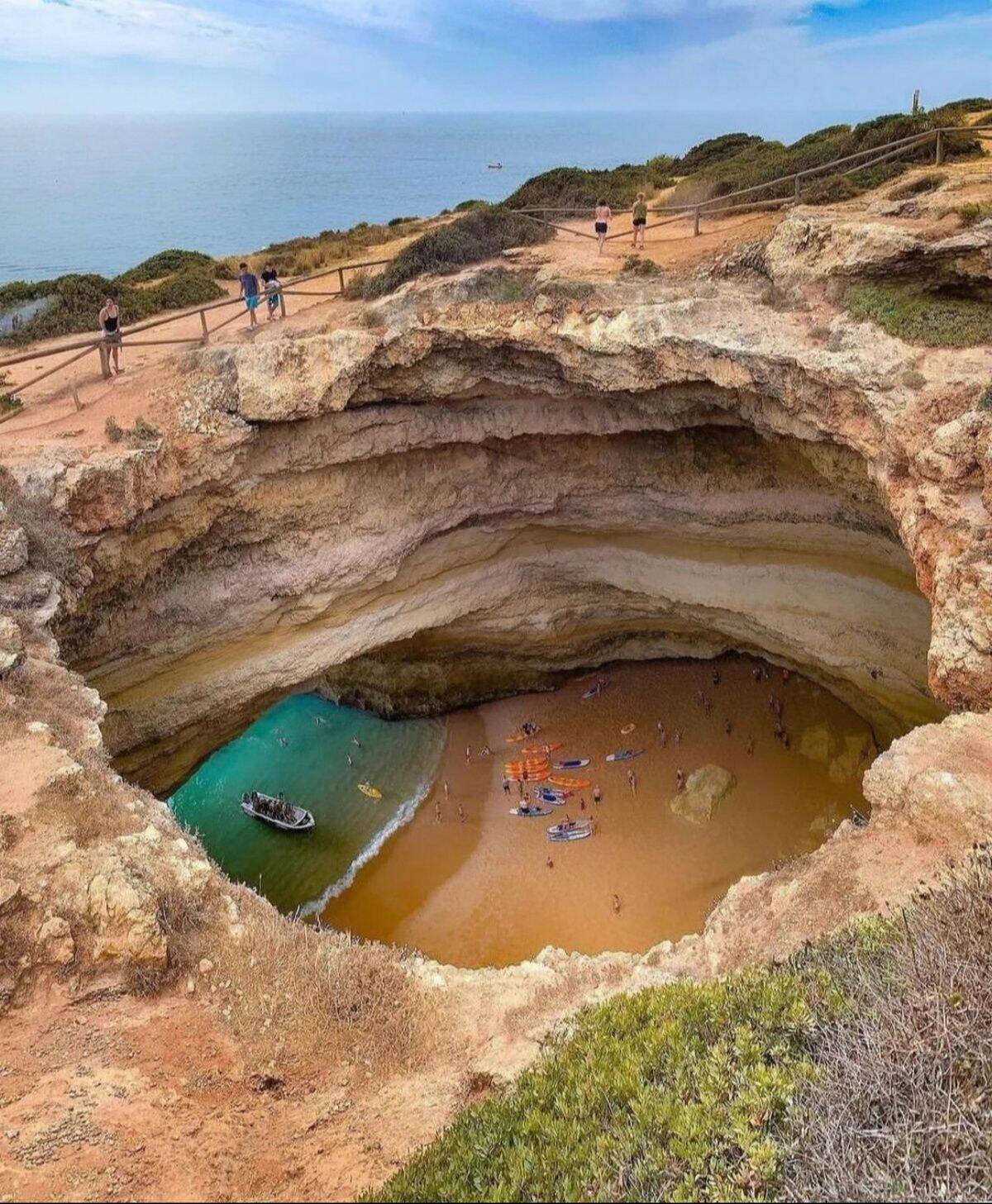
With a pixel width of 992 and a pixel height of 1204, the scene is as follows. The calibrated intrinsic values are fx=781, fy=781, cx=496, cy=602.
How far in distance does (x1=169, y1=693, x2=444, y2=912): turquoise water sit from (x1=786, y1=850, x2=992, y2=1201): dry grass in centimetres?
1629

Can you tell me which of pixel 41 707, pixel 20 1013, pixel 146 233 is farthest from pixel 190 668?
pixel 146 233

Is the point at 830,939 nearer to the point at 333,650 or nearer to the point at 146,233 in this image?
the point at 333,650

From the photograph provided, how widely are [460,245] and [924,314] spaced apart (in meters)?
11.1

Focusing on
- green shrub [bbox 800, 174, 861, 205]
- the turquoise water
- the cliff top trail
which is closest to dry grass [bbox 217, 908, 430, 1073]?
the cliff top trail

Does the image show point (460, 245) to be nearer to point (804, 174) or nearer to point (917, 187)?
point (804, 174)

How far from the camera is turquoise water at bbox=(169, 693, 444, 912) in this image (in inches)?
837

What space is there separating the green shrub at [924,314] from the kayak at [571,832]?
13.3 metres

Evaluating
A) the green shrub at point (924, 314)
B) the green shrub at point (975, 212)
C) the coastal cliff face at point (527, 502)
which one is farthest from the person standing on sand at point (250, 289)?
the green shrub at point (975, 212)

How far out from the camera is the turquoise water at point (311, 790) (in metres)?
21.3

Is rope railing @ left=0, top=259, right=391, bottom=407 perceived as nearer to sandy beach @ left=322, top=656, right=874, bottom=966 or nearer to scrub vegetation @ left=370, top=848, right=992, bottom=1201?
sandy beach @ left=322, top=656, right=874, bottom=966

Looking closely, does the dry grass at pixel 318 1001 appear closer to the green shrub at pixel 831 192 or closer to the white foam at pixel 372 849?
the white foam at pixel 372 849

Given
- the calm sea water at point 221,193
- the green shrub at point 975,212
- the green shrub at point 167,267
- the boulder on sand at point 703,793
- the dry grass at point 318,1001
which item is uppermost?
the calm sea water at point 221,193

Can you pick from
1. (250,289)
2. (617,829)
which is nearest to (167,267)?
(250,289)

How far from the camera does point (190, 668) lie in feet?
57.6
